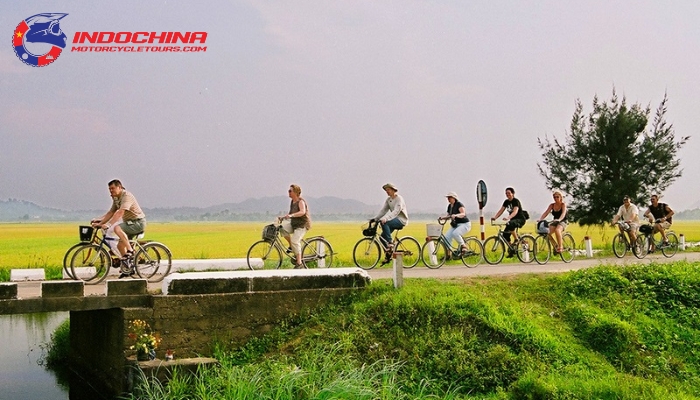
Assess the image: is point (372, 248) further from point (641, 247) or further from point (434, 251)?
point (641, 247)

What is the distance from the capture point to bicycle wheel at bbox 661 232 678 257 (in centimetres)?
2264

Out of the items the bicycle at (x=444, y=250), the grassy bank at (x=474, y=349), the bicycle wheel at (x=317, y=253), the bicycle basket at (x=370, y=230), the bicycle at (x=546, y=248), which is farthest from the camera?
the bicycle at (x=546, y=248)

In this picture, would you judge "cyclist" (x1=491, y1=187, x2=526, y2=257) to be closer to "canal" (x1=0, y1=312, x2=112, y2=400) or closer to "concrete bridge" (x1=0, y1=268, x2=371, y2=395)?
"concrete bridge" (x1=0, y1=268, x2=371, y2=395)

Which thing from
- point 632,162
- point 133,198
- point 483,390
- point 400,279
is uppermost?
point 632,162

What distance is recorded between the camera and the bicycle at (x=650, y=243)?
72.1ft

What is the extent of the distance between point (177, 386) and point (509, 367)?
4716 millimetres

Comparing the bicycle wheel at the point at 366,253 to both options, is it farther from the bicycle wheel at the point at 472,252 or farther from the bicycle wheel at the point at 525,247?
the bicycle wheel at the point at 525,247

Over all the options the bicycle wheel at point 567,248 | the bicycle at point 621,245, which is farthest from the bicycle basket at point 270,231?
the bicycle at point 621,245

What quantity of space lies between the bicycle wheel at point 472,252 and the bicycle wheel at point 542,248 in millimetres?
1600

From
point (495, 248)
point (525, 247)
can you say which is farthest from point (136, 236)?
point (525, 247)

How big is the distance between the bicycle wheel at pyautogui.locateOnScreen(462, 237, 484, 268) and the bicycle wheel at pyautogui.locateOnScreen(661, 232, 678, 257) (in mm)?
6721

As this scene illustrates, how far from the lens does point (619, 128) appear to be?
113ft

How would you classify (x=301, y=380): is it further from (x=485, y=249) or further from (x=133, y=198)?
(x=485, y=249)

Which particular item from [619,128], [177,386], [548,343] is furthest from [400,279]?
[619,128]
